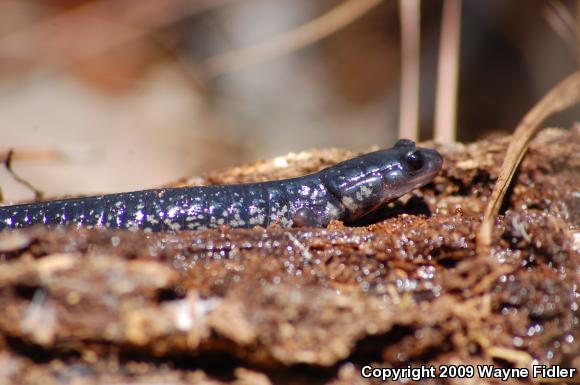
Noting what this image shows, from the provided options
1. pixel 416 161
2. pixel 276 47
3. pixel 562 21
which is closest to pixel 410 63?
pixel 562 21

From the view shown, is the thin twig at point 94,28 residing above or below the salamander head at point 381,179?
above

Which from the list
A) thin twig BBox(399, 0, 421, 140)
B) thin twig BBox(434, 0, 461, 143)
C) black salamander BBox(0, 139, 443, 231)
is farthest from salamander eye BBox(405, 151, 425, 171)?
thin twig BBox(399, 0, 421, 140)

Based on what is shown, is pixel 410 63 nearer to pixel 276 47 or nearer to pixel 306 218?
pixel 306 218

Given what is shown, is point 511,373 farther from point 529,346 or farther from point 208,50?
point 208,50

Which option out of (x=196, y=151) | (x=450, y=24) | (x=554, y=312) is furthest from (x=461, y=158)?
(x=196, y=151)

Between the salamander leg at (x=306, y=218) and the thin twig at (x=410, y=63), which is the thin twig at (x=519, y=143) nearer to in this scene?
the salamander leg at (x=306, y=218)

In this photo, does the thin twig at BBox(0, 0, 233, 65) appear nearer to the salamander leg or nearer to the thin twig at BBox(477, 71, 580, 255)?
the salamander leg

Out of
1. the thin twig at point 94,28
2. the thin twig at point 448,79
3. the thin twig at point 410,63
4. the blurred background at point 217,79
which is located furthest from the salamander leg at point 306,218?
the thin twig at point 94,28
